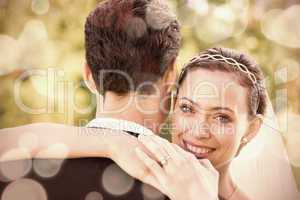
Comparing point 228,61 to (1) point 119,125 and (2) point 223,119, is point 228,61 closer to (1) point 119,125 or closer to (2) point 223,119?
(2) point 223,119

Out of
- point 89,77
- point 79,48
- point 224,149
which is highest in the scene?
point 79,48

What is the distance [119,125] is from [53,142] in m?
0.19

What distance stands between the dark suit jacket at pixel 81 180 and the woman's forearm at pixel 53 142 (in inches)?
0.8

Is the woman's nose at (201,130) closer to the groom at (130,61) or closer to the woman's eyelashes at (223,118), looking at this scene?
the woman's eyelashes at (223,118)

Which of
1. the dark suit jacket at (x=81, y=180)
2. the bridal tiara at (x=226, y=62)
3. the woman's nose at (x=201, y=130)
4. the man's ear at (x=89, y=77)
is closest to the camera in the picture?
the dark suit jacket at (x=81, y=180)

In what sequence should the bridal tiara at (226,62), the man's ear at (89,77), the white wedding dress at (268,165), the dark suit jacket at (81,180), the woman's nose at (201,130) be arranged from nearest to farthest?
the dark suit jacket at (81,180) < the man's ear at (89,77) < the woman's nose at (201,130) < the bridal tiara at (226,62) < the white wedding dress at (268,165)

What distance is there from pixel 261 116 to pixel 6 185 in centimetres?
123

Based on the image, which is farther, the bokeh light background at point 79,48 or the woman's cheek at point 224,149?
the bokeh light background at point 79,48

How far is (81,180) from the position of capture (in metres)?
1.27

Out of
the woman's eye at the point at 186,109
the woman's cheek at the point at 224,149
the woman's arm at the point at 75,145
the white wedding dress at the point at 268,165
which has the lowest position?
the white wedding dress at the point at 268,165

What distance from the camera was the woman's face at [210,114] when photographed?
1941mm

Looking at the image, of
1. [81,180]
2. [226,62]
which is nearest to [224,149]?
[226,62]

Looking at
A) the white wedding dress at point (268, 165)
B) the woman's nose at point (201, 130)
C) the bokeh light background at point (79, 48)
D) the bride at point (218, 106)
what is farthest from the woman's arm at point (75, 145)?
the bokeh light background at point (79, 48)

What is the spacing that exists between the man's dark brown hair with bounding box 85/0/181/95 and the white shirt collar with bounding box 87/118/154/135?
0.10 metres
